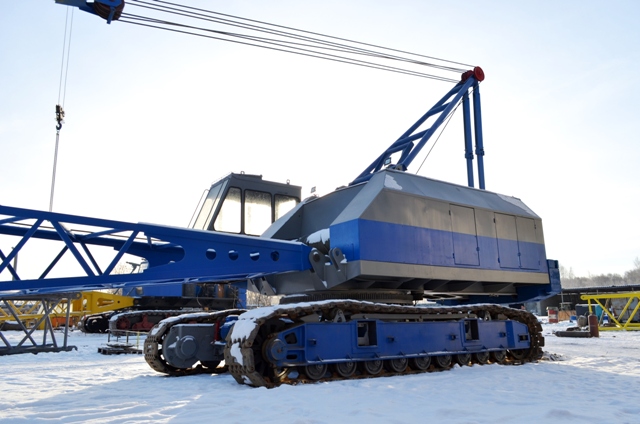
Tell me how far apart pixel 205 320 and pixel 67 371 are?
9.44 ft

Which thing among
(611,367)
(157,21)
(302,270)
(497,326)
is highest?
(157,21)

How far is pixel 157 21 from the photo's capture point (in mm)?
8961

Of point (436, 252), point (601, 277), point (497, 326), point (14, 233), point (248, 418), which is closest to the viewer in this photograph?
point (248, 418)

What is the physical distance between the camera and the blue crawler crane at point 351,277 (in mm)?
6836

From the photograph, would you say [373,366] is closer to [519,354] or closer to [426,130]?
[519,354]

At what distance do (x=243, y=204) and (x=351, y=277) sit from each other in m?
5.75

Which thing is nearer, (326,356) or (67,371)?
(326,356)

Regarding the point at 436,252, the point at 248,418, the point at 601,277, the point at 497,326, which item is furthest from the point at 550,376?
the point at 601,277

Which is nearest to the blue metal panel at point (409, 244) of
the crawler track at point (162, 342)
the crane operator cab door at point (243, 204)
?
the crawler track at point (162, 342)

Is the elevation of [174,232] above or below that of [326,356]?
above

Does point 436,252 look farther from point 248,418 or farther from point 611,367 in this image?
point 248,418

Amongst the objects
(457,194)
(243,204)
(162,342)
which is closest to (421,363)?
Result: (457,194)

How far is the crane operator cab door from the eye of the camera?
480 inches

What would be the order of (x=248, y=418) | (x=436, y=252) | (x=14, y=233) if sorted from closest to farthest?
(x=248, y=418) → (x=14, y=233) → (x=436, y=252)
